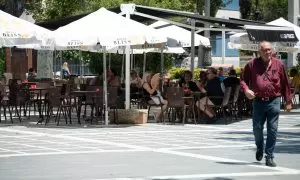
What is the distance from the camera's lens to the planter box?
17.7 m

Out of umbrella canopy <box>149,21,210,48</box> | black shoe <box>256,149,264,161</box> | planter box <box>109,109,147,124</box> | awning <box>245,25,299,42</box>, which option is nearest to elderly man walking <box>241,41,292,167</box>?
black shoe <box>256,149,264,161</box>

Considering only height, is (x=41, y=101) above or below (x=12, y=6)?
below

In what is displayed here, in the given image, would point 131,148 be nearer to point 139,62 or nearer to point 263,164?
point 263,164

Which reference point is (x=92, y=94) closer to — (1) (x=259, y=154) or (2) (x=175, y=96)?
(2) (x=175, y=96)

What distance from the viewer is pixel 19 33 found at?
1719 cm

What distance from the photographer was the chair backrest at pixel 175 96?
17672mm

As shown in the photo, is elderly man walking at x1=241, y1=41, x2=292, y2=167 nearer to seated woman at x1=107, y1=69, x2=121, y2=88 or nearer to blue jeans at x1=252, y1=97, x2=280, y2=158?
blue jeans at x1=252, y1=97, x2=280, y2=158

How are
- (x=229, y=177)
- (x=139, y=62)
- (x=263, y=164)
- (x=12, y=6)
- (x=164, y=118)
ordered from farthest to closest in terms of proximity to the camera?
(x=139, y=62) < (x=12, y=6) < (x=164, y=118) < (x=263, y=164) < (x=229, y=177)

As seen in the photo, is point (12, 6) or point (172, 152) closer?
point (172, 152)

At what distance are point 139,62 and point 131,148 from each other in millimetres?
22863

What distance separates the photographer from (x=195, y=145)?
13273mm

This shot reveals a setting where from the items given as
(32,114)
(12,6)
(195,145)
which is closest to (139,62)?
(12,6)

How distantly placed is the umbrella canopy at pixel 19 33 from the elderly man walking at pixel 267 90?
7463 millimetres

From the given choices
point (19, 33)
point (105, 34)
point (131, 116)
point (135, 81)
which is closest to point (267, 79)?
point (105, 34)
